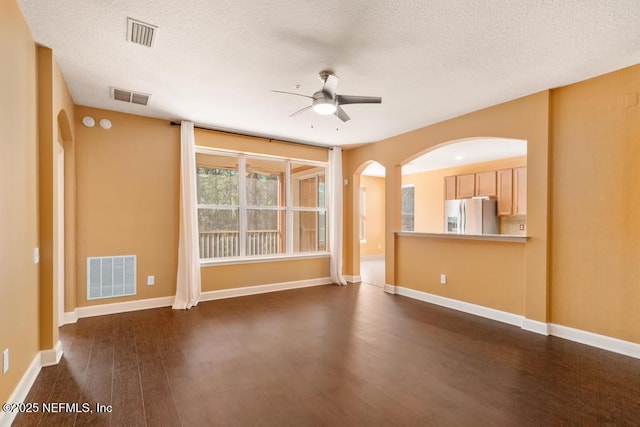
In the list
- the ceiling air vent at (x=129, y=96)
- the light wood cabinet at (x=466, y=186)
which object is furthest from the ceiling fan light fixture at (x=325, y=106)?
the light wood cabinet at (x=466, y=186)

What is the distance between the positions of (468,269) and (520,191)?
3222mm

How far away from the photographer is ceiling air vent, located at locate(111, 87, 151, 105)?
360 centimetres

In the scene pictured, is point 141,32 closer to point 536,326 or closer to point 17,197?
point 17,197

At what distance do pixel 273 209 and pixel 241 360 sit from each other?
3230mm

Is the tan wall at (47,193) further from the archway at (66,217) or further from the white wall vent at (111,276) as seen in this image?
the white wall vent at (111,276)

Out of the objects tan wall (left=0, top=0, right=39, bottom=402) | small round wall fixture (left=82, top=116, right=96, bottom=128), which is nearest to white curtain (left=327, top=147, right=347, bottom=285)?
small round wall fixture (left=82, top=116, right=96, bottom=128)

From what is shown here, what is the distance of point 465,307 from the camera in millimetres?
4391

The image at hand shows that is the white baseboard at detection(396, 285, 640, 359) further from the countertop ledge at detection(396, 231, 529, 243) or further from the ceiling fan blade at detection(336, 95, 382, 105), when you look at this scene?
the ceiling fan blade at detection(336, 95, 382, 105)

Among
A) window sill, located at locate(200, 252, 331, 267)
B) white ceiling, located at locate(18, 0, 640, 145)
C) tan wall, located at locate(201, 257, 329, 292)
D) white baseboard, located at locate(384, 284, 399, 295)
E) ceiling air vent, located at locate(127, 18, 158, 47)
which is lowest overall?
white baseboard, located at locate(384, 284, 399, 295)

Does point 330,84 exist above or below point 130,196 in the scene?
above

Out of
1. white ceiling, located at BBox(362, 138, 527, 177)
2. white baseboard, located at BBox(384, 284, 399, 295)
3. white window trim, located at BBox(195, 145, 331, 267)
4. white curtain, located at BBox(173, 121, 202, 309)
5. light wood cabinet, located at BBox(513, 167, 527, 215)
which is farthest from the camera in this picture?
light wood cabinet, located at BBox(513, 167, 527, 215)

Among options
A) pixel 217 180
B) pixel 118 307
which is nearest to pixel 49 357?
pixel 118 307

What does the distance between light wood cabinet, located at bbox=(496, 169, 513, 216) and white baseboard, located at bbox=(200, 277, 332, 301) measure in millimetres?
4080

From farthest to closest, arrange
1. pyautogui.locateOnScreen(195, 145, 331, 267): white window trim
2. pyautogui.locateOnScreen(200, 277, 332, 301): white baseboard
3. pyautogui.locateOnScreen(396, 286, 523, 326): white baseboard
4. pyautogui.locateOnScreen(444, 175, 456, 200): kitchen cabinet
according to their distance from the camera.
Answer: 1. pyautogui.locateOnScreen(444, 175, 456, 200): kitchen cabinet
2. pyautogui.locateOnScreen(195, 145, 331, 267): white window trim
3. pyautogui.locateOnScreen(200, 277, 332, 301): white baseboard
4. pyautogui.locateOnScreen(396, 286, 523, 326): white baseboard
